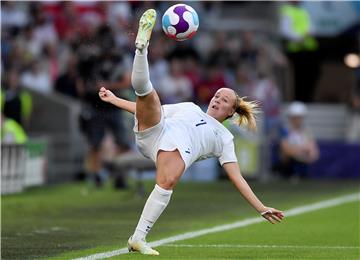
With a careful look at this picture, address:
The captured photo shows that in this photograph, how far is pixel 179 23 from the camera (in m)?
10.7

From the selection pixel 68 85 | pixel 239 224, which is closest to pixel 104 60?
pixel 68 85

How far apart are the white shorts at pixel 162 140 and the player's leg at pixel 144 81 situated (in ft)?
0.18

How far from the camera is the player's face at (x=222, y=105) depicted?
10805 millimetres

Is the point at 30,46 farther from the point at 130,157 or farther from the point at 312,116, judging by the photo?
the point at 312,116

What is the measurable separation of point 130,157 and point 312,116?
991 cm

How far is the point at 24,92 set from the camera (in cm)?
2395

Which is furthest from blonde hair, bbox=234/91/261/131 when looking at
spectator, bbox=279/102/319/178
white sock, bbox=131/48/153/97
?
spectator, bbox=279/102/319/178

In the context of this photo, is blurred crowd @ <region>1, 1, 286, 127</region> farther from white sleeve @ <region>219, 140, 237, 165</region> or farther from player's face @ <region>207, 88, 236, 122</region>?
white sleeve @ <region>219, 140, 237, 165</region>

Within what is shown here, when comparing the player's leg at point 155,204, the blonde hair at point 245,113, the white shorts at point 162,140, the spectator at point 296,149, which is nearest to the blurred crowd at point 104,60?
the spectator at point 296,149

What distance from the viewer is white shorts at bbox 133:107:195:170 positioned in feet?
33.8

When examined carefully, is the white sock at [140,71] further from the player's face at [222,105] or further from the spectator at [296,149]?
the spectator at [296,149]

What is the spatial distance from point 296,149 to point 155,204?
15.1 metres

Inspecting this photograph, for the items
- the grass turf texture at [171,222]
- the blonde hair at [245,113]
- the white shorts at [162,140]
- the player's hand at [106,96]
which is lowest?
the grass turf texture at [171,222]

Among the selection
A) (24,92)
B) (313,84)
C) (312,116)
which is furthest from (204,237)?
(313,84)
